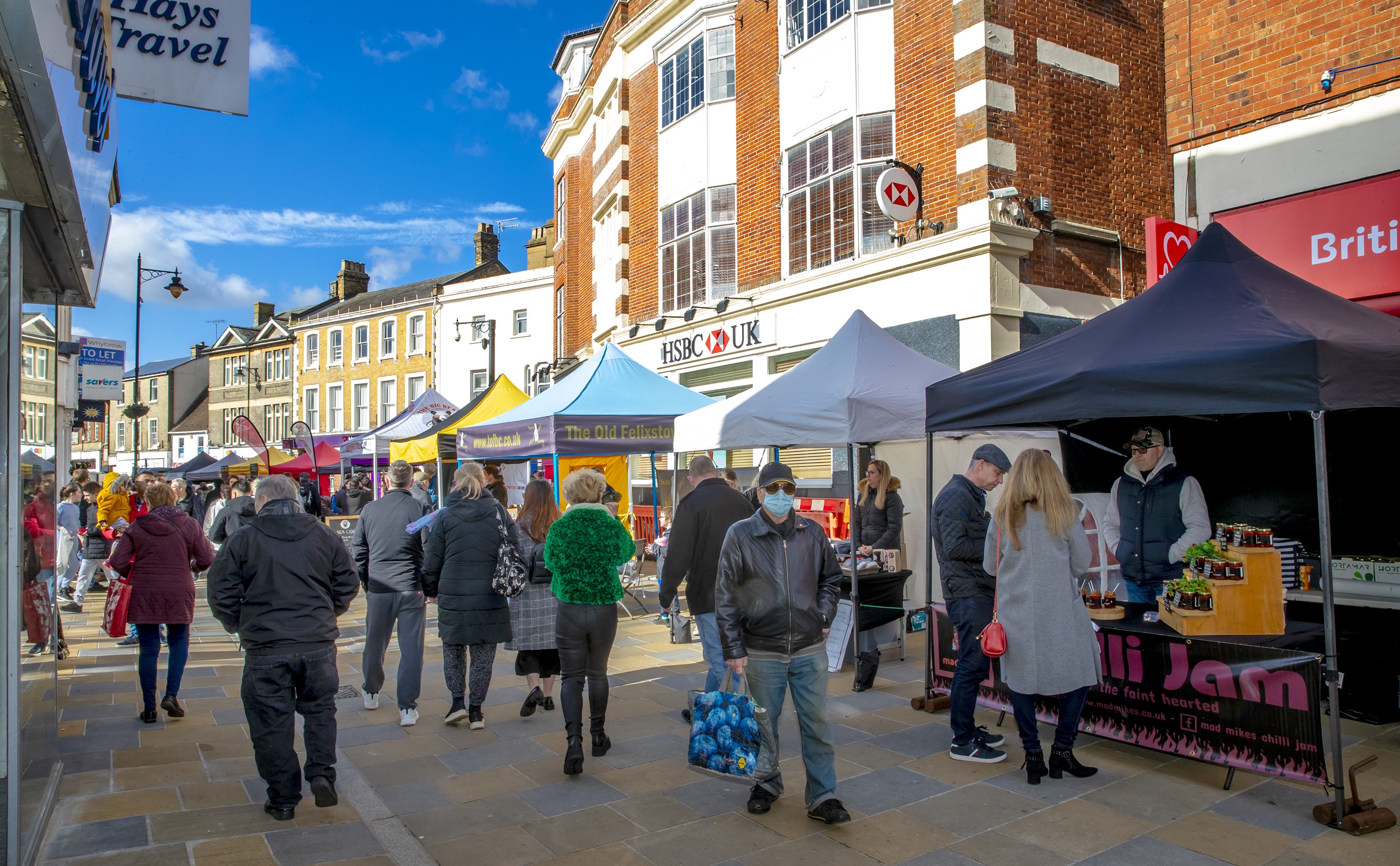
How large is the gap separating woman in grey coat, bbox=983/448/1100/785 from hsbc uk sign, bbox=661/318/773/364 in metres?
10.2

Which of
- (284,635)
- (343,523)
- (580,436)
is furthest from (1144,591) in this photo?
(343,523)

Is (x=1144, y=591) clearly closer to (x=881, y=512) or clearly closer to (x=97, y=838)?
(x=881, y=512)

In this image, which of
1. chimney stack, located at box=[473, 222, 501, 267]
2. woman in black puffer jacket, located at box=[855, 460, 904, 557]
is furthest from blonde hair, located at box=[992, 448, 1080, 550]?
chimney stack, located at box=[473, 222, 501, 267]

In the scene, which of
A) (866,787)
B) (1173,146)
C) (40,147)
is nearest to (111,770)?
(40,147)

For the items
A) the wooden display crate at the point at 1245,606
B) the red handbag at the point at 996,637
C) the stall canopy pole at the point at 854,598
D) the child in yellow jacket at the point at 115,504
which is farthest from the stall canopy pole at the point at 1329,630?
the child in yellow jacket at the point at 115,504

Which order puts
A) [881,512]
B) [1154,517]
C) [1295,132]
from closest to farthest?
[1154,517] < [881,512] < [1295,132]

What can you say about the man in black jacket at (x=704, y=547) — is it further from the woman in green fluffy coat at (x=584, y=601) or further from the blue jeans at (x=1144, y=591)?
the blue jeans at (x=1144, y=591)

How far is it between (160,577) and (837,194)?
10620mm

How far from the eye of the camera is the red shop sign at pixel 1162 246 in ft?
31.0

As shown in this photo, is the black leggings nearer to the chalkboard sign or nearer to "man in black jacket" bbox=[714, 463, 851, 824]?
"man in black jacket" bbox=[714, 463, 851, 824]

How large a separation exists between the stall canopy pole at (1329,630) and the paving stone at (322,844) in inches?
184

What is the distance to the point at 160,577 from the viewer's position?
6.34 metres

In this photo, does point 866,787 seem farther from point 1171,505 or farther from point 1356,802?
point 1171,505

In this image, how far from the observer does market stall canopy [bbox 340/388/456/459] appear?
63.1ft
